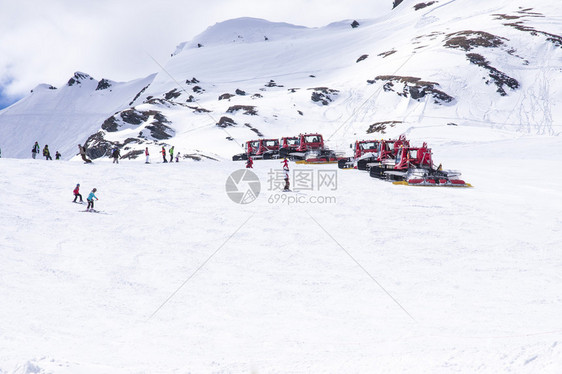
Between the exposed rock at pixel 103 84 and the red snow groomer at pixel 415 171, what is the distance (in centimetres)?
16714

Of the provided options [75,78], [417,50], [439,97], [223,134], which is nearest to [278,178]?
[223,134]

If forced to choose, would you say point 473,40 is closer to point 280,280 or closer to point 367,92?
point 367,92

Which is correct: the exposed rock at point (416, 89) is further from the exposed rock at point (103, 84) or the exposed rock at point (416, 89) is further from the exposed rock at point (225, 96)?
the exposed rock at point (103, 84)

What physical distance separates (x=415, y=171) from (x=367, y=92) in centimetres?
6786

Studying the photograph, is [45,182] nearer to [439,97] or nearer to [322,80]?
[439,97]

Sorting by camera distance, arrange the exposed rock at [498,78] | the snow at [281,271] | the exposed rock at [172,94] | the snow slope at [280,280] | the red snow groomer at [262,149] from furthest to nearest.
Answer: the exposed rock at [172,94], the exposed rock at [498,78], the red snow groomer at [262,149], the snow at [281,271], the snow slope at [280,280]

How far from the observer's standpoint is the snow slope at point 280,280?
756cm

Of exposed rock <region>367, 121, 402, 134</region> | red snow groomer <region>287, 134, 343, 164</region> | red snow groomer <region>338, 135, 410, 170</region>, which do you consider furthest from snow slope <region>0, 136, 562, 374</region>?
exposed rock <region>367, 121, 402, 134</region>

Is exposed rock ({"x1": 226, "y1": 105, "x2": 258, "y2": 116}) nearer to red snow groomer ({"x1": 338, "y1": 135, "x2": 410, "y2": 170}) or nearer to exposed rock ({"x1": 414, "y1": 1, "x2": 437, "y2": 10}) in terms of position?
red snow groomer ({"x1": 338, "y1": 135, "x2": 410, "y2": 170})

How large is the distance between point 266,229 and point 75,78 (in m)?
184

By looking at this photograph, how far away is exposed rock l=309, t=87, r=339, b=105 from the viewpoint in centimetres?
8742

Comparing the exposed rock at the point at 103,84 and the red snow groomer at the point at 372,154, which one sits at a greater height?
the exposed rock at the point at 103,84

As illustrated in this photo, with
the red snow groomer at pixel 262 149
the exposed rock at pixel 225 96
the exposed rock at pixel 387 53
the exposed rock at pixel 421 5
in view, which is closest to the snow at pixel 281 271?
the red snow groomer at pixel 262 149

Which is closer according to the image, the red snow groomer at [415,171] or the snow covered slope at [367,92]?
the red snow groomer at [415,171]
